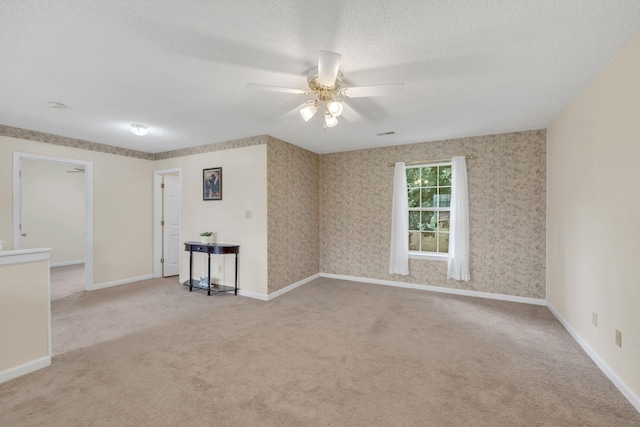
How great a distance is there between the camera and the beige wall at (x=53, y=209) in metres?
6.05

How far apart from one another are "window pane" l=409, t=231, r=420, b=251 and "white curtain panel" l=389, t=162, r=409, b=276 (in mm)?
164

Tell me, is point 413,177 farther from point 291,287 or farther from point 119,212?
point 119,212

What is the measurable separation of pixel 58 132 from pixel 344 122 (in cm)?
406

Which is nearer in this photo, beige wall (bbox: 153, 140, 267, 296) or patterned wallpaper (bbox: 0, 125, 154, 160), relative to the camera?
patterned wallpaper (bbox: 0, 125, 154, 160)

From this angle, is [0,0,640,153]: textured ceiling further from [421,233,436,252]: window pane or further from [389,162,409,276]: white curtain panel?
[421,233,436,252]: window pane

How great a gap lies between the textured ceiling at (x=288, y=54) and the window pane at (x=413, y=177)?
1458 millimetres

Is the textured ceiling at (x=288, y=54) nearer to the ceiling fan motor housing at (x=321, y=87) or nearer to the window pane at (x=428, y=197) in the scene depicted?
the ceiling fan motor housing at (x=321, y=87)

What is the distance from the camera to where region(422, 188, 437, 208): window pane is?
15.1 ft

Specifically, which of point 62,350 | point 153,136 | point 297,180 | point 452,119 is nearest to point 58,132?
point 153,136

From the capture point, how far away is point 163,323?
319 centimetres

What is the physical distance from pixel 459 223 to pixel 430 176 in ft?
3.01

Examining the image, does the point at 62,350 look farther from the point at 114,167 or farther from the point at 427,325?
the point at 427,325

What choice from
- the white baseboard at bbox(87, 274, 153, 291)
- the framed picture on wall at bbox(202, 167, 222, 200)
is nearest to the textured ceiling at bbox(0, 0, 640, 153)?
the framed picture on wall at bbox(202, 167, 222, 200)

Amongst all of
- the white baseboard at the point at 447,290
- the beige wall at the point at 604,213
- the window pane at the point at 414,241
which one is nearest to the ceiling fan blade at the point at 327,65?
the beige wall at the point at 604,213
